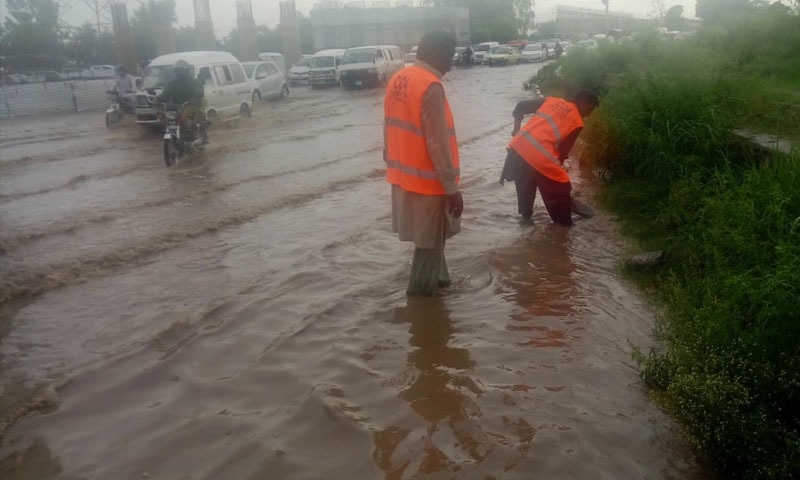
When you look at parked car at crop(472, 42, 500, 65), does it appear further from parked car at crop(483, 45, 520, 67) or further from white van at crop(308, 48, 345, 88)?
white van at crop(308, 48, 345, 88)

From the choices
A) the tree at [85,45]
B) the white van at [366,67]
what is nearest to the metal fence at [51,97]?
the white van at [366,67]

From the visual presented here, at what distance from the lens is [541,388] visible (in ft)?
13.2

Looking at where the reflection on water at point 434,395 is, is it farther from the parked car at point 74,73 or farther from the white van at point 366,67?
the parked car at point 74,73

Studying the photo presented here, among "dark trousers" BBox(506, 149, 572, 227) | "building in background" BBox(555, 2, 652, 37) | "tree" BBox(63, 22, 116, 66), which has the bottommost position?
"dark trousers" BBox(506, 149, 572, 227)

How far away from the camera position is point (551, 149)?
6754mm

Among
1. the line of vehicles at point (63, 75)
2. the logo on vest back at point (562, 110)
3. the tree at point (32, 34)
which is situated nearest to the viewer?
the logo on vest back at point (562, 110)

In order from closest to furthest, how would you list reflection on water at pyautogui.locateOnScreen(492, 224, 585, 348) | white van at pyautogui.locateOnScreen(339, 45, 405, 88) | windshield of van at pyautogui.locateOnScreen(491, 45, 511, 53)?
1. reflection on water at pyautogui.locateOnScreen(492, 224, 585, 348)
2. white van at pyautogui.locateOnScreen(339, 45, 405, 88)
3. windshield of van at pyautogui.locateOnScreen(491, 45, 511, 53)

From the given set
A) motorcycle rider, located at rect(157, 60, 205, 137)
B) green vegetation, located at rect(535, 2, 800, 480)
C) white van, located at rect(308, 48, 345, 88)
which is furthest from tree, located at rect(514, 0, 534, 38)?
green vegetation, located at rect(535, 2, 800, 480)

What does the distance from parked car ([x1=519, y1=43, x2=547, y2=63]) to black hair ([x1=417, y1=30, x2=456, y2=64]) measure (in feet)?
148

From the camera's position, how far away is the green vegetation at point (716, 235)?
3129mm

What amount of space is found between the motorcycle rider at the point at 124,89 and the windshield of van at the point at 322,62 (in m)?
13.4

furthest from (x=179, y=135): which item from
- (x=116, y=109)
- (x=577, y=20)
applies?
(x=577, y=20)

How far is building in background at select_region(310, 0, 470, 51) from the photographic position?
2288 inches

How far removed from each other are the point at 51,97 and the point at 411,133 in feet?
72.7
